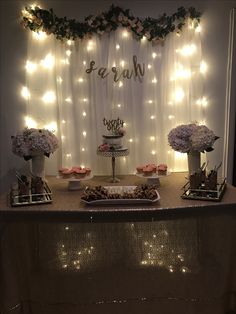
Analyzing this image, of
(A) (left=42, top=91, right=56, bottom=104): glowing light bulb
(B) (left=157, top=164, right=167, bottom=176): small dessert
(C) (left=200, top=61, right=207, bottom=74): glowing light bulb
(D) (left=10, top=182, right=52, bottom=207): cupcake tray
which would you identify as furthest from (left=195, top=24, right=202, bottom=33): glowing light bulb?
(D) (left=10, top=182, right=52, bottom=207): cupcake tray

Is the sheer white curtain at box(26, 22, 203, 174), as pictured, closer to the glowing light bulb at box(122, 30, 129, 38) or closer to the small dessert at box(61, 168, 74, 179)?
the glowing light bulb at box(122, 30, 129, 38)

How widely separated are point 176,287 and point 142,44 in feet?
5.10

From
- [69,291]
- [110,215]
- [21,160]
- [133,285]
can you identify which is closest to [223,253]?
[133,285]

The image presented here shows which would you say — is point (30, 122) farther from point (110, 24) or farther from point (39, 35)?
point (110, 24)

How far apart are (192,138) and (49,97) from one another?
3.38 feet

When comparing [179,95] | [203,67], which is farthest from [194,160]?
[203,67]

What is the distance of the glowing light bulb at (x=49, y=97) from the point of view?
2.35 m

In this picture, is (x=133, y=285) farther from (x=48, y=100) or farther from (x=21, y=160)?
(x=48, y=100)

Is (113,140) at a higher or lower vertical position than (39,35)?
lower

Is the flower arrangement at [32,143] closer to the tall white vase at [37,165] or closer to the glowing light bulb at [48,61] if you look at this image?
the tall white vase at [37,165]

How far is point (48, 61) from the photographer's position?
2.30 metres

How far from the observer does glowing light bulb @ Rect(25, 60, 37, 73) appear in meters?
2.29

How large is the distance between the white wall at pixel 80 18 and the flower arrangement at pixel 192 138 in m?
0.42

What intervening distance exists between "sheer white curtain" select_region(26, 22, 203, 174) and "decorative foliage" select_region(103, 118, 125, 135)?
1.7 inches
